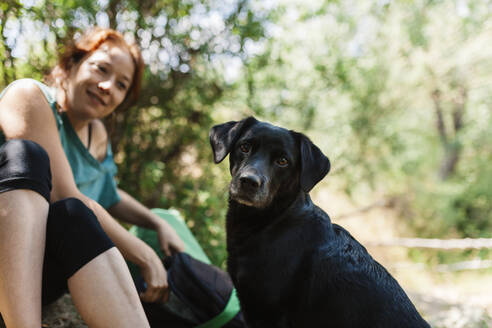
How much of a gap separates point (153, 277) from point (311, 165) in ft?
3.43

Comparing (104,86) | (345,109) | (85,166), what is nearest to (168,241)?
(85,166)

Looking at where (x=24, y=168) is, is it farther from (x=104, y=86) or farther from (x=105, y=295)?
(x=104, y=86)

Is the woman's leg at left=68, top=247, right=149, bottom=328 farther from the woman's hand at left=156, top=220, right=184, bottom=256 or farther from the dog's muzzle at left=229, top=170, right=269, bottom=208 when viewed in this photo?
the woman's hand at left=156, top=220, right=184, bottom=256

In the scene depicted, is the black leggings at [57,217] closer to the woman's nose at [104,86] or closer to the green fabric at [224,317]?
the woman's nose at [104,86]

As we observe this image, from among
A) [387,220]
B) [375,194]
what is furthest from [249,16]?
[387,220]

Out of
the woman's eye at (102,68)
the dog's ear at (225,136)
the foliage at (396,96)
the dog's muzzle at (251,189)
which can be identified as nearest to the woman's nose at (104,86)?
the woman's eye at (102,68)

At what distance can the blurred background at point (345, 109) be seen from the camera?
3.76 meters

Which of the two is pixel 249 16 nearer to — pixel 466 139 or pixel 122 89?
pixel 122 89

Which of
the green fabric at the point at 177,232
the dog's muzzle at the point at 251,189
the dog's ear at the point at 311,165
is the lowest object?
the green fabric at the point at 177,232

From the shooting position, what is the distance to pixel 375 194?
439 inches

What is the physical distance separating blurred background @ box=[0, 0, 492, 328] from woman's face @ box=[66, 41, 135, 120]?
463 millimetres

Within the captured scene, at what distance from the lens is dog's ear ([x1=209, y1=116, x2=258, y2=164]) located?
2057mm

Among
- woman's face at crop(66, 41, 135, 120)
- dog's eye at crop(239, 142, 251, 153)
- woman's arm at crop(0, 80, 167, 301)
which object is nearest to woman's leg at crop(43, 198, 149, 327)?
woman's arm at crop(0, 80, 167, 301)

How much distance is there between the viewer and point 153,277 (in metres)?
1.93
